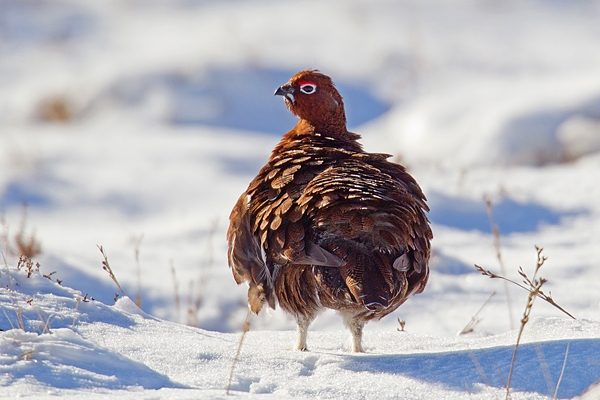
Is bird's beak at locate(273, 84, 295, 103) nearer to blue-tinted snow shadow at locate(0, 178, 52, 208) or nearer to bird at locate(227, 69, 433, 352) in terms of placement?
bird at locate(227, 69, 433, 352)

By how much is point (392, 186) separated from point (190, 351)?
40.8 inches

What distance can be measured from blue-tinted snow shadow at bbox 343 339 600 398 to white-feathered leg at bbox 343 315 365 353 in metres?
0.22

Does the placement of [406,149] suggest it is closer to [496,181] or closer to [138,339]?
[496,181]

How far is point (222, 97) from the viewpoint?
37.5 ft

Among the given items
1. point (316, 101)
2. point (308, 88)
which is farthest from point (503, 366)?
point (308, 88)

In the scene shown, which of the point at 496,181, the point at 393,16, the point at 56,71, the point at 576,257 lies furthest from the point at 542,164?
the point at 56,71

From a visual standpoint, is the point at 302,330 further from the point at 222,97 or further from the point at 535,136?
the point at 222,97

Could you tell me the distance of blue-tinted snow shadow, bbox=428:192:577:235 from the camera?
603 cm

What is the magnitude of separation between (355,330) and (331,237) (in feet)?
1.49

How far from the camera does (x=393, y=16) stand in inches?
600

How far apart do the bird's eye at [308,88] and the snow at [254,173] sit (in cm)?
125

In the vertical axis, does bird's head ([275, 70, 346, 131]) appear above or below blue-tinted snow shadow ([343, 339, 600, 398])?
above

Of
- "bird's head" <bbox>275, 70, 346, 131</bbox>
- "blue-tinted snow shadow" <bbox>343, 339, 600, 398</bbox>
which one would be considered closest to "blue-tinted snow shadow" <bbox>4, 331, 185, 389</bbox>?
"blue-tinted snow shadow" <bbox>343, 339, 600, 398</bbox>

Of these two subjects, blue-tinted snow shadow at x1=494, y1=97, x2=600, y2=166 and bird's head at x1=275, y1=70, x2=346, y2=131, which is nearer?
bird's head at x1=275, y1=70, x2=346, y2=131
